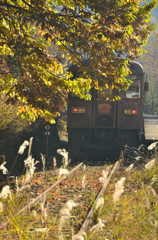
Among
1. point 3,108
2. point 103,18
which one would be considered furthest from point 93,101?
point 103,18

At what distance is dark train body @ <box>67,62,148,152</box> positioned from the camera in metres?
12.6

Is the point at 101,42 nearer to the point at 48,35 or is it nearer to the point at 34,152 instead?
the point at 48,35

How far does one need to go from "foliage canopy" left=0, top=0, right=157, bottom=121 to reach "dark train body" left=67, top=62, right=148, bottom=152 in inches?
137

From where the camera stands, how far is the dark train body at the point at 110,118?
1259cm

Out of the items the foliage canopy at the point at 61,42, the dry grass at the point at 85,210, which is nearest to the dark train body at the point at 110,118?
the dry grass at the point at 85,210

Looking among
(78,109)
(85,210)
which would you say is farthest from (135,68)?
(85,210)

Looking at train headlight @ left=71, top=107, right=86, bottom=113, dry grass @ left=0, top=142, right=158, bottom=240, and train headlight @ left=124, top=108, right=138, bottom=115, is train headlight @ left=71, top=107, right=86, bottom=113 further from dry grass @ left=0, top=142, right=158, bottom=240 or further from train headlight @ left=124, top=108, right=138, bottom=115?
dry grass @ left=0, top=142, right=158, bottom=240

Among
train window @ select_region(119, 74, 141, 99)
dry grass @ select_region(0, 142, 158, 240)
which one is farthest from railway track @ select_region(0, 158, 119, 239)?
train window @ select_region(119, 74, 141, 99)

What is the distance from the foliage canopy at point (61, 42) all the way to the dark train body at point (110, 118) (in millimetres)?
3492

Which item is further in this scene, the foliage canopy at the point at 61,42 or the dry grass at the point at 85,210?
the foliage canopy at the point at 61,42

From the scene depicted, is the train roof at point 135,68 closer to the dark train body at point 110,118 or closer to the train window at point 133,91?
the dark train body at point 110,118

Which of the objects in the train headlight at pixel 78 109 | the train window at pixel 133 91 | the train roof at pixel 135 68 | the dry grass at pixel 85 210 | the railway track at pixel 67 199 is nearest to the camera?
the dry grass at pixel 85 210

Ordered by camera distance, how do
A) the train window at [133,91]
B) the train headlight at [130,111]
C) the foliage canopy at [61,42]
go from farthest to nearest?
1. the train headlight at [130,111]
2. the train window at [133,91]
3. the foliage canopy at [61,42]

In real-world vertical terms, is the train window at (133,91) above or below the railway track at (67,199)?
above
